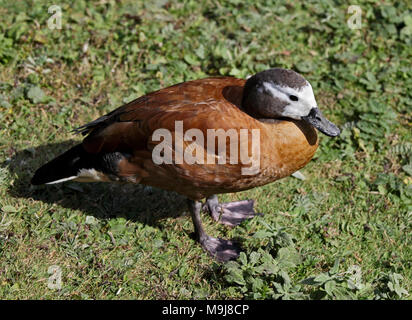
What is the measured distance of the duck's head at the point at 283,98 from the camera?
12.2ft

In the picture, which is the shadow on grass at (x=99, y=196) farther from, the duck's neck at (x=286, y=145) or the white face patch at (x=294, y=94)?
the white face patch at (x=294, y=94)

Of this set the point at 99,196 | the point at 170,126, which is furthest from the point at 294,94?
the point at 99,196

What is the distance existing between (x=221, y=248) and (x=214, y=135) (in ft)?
3.78

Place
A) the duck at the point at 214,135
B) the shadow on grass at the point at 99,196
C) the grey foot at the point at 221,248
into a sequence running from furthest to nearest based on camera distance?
A: the shadow on grass at the point at 99,196
the grey foot at the point at 221,248
the duck at the point at 214,135

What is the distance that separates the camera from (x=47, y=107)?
552 centimetres

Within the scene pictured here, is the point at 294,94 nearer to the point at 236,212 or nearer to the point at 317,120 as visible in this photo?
the point at 317,120

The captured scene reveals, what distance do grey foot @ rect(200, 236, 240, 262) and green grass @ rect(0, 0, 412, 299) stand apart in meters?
0.08

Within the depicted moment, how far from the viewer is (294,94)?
371cm

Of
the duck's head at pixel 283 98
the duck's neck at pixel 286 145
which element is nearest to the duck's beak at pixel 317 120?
the duck's head at pixel 283 98

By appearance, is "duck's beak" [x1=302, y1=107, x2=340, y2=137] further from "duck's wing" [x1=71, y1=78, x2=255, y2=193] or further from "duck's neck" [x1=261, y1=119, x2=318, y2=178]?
"duck's wing" [x1=71, y1=78, x2=255, y2=193]

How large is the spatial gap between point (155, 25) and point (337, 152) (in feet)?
8.84

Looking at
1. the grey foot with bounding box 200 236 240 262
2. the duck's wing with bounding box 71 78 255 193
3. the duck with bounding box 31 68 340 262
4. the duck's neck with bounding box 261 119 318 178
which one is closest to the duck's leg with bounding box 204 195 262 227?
the grey foot with bounding box 200 236 240 262
